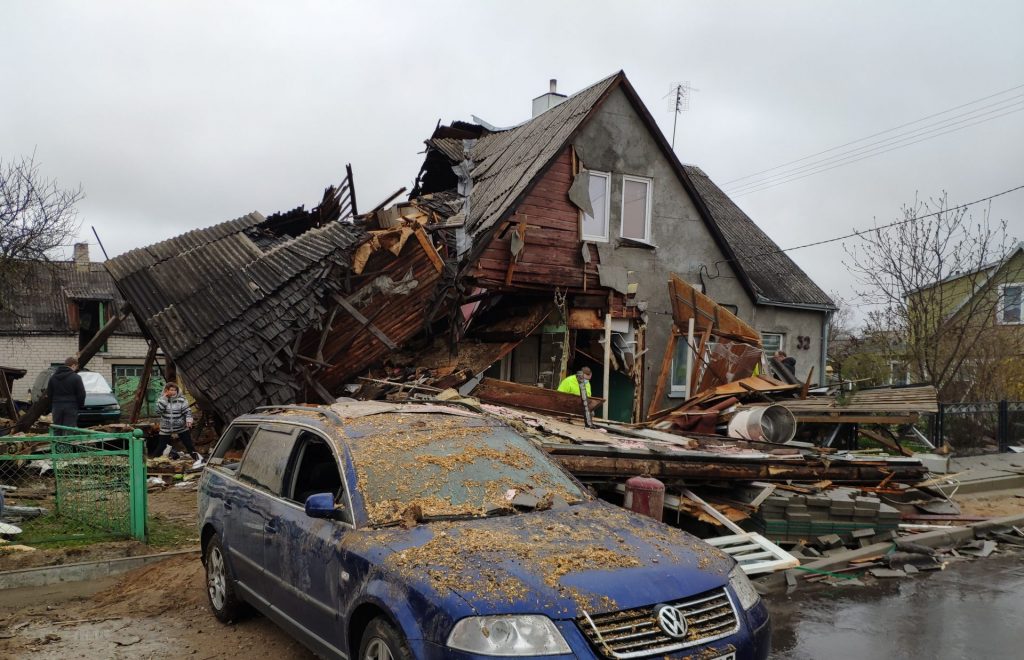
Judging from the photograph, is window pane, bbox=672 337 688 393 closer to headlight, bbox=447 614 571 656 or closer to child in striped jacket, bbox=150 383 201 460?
child in striped jacket, bbox=150 383 201 460

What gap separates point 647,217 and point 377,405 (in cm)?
1139

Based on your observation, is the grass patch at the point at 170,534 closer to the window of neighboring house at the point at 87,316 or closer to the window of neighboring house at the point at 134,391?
the window of neighboring house at the point at 134,391

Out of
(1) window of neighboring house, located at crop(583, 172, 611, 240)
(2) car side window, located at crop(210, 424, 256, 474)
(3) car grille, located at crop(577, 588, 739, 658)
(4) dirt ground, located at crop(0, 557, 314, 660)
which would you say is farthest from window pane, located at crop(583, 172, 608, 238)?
(3) car grille, located at crop(577, 588, 739, 658)

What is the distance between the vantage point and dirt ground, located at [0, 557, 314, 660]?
4809 mm

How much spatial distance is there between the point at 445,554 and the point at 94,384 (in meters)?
18.1

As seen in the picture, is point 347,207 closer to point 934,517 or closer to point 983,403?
point 934,517

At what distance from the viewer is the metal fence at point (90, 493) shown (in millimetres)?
7004

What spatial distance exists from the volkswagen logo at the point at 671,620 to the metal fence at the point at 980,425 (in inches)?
512

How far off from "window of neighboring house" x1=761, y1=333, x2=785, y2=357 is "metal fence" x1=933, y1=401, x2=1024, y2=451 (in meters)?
4.26

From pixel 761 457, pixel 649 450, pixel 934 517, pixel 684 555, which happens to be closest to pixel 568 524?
pixel 684 555

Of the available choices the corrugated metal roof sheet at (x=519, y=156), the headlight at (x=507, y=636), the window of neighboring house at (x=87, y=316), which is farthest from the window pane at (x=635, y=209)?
the window of neighboring house at (x=87, y=316)

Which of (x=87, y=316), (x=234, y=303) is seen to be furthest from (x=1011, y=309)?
(x=87, y=316)

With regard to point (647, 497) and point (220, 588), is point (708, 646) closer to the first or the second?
point (647, 497)

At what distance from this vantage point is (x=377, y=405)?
206 inches
